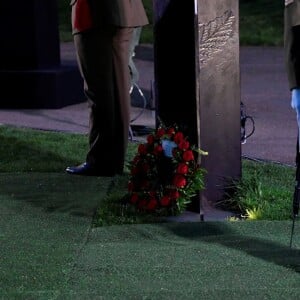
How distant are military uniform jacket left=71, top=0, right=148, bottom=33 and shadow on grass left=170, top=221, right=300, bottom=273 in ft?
6.24

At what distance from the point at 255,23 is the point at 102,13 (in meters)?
16.1

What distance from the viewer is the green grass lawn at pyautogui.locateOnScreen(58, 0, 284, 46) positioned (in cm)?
2128

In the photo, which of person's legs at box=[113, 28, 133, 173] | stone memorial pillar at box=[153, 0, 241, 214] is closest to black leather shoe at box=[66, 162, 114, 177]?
person's legs at box=[113, 28, 133, 173]

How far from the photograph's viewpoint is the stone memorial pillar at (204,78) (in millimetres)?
6934

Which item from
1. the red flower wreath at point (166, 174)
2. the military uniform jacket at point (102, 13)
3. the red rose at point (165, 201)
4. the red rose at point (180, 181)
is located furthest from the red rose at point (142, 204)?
the military uniform jacket at point (102, 13)

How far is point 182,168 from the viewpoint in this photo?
6820mm

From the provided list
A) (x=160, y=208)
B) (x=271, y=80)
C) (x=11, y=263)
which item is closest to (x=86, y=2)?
(x=160, y=208)

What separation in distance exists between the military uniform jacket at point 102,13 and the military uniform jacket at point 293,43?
2657 mm

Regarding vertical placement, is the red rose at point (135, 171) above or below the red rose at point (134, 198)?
above

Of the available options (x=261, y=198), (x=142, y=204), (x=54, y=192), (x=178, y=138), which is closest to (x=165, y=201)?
(x=142, y=204)

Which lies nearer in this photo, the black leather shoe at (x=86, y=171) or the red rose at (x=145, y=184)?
the red rose at (x=145, y=184)

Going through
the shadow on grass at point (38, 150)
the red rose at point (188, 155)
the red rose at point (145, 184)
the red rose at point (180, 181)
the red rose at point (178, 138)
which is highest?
the red rose at point (178, 138)

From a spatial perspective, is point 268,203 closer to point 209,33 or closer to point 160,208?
point 160,208

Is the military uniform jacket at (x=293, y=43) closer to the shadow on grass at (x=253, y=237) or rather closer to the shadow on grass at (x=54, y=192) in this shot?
the shadow on grass at (x=253, y=237)
